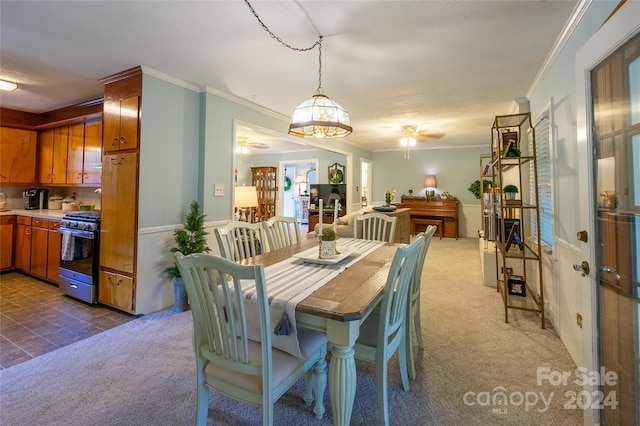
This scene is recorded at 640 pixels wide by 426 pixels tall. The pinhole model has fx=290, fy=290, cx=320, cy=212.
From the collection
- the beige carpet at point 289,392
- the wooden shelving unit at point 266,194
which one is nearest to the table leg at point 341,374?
the beige carpet at point 289,392

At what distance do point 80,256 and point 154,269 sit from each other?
1.02 meters

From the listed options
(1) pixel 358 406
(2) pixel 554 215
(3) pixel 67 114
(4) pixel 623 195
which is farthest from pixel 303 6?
(3) pixel 67 114

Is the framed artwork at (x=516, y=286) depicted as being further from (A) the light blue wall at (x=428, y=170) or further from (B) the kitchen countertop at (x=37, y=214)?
(B) the kitchen countertop at (x=37, y=214)

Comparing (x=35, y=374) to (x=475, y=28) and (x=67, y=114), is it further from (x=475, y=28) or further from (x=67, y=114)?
(x=475, y=28)

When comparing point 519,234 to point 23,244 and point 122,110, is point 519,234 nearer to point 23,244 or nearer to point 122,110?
point 122,110

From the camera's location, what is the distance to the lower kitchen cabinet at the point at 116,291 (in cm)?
289

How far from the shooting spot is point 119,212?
9.68 ft

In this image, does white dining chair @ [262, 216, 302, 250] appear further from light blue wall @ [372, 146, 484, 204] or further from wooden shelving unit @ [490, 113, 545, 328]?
light blue wall @ [372, 146, 484, 204]

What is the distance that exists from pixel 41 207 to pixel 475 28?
6.24m

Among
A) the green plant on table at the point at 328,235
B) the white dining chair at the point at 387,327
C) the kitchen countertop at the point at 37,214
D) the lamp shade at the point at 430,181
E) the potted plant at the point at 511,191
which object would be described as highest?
the lamp shade at the point at 430,181

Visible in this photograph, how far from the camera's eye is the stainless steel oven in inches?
124

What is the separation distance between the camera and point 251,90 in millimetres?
3354

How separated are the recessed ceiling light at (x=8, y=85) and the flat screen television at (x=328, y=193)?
19.2 ft

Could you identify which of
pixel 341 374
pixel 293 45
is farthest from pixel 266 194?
pixel 341 374
